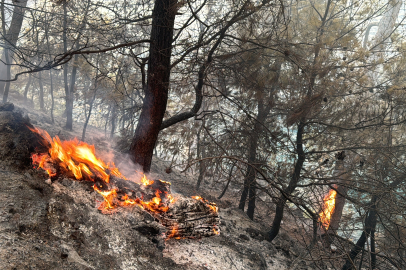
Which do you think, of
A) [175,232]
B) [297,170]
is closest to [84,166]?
[175,232]

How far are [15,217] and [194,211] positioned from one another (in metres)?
2.58

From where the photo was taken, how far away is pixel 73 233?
288cm

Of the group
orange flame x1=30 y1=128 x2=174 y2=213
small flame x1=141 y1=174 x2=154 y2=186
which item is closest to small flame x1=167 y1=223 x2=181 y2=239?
orange flame x1=30 y1=128 x2=174 y2=213

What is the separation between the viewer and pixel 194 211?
4.25 metres

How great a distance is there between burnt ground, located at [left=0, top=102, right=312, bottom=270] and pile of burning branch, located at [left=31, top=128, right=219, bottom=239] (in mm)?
138

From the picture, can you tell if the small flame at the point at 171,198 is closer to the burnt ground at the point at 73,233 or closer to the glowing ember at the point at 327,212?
the burnt ground at the point at 73,233

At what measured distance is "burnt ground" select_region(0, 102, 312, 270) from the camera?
238 centimetres

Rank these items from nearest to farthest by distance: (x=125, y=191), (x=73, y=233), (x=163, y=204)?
(x=73, y=233)
(x=125, y=191)
(x=163, y=204)

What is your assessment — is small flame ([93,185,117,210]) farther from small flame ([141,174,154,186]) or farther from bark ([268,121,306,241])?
bark ([268,121,306,241])

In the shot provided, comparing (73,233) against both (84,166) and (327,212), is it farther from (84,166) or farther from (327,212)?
(327,212)

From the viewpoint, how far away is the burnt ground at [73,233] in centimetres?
238

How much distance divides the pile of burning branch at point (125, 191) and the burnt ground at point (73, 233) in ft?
0.45

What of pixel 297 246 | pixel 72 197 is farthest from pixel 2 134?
pixel 297 246

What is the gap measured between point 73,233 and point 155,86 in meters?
2.82
